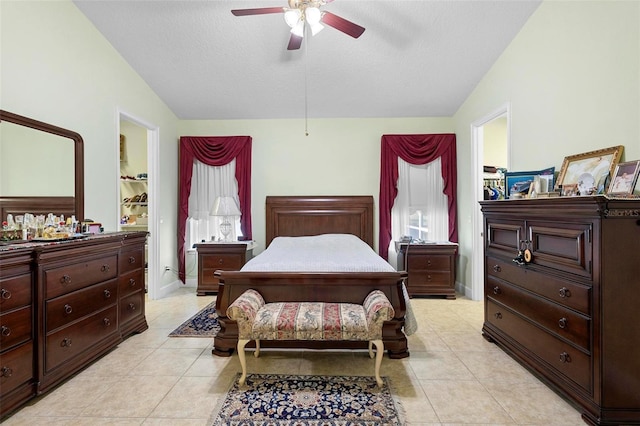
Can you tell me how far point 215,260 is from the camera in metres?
4.49

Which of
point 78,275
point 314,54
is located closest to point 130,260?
point 78,275

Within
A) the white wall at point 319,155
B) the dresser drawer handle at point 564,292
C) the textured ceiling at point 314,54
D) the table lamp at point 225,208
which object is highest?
the textured ceiling at point 314,54

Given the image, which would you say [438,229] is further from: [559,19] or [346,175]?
[559,19]

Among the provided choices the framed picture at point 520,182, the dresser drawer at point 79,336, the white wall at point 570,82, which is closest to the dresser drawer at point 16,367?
the dresser drawer at point 79,336

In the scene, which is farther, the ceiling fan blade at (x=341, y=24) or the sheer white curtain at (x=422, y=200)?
the sheer white curtain at (x=422, y=200)

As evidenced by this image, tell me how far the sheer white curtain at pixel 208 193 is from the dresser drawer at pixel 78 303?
2239mm

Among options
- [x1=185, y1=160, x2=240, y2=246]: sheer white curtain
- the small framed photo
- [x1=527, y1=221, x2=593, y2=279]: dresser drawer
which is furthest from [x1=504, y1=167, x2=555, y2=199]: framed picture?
[x1=185, y1=160, x2=240, y2=246]: sheer white curtain

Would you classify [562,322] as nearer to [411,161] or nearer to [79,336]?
[411,161]

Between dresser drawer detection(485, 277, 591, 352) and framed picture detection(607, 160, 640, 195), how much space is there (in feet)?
2.82

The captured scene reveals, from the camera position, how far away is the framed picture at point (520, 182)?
9.53ft

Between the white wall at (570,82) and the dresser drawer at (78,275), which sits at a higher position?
the white wall at (570,82)

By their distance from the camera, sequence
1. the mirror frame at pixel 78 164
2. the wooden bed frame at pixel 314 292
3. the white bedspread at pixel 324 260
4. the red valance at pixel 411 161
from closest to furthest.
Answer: the wooden bed frame at pixel 314 292, the white bedspread at pixel 324 260, the mirror frame at pixel 78 164, the red valance at pixel 411 161

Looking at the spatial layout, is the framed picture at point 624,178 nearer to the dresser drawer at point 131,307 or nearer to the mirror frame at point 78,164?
the dresser drawer at point 131,307

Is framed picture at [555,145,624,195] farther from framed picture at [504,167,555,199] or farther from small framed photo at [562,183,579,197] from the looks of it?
framed picture at [504,167,555,199]
